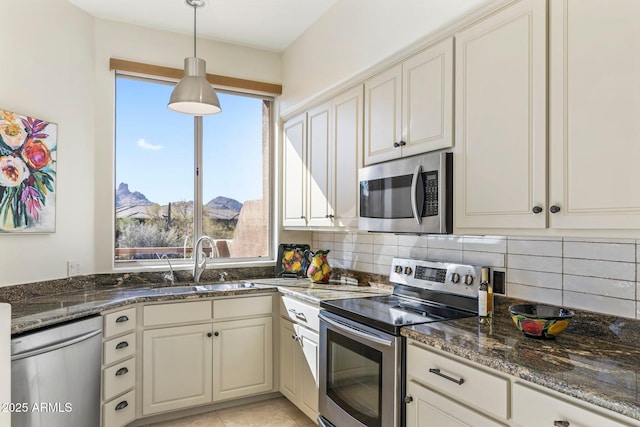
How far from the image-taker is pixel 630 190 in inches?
51.8

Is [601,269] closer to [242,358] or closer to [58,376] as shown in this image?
[242,358]

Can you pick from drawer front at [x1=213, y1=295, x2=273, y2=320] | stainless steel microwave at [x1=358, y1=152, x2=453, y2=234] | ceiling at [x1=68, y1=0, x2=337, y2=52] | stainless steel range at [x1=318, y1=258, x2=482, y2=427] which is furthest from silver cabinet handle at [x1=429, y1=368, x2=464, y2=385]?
ceiling at [x1=68, y1=0, x2=337, y2=52]

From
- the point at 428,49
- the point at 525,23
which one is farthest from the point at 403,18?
the point at 525,23

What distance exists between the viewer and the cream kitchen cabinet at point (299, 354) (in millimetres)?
2670

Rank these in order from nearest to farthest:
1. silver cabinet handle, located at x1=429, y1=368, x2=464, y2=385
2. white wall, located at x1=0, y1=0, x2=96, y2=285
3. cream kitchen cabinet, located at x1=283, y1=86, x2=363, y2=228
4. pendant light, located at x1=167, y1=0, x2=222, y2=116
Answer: silver cabinet handle, located at x1=429, y1=368, x2=464, y2=385, pendant light, located at x1=167, y1=0, x2=222, y2=116, white wall, located at x1=0, y1=0, x2=96, y2=285, cream kitchen cabinet, located at x1=283, y1=86, x2=363, y2=228

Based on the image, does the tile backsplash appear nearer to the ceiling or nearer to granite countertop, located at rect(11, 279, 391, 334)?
granite countertop, located at rect(11, 279, 391, 334)

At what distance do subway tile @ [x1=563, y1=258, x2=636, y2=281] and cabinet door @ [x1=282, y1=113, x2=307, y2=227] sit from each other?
192 centimetres

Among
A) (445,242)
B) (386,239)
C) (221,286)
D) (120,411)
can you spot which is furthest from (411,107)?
(120,411)

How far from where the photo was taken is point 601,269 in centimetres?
170

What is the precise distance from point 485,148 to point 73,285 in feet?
9.10

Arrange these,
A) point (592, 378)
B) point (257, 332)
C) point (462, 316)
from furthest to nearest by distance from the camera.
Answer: point (257, 332), point (462, 316), point (592, 378)

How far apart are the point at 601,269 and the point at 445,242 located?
846 millimetres

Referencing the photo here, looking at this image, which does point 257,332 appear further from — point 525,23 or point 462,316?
point 525,23

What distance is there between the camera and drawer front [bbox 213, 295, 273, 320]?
3.00 meters
